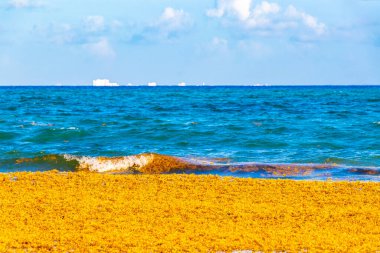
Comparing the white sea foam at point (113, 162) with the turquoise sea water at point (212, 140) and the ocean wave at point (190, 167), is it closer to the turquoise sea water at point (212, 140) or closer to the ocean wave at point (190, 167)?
the ocean wave at point (190, 167)

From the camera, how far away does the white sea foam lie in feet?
66.7

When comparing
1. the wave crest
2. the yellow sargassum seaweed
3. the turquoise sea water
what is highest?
the yellow sargassum seaweed

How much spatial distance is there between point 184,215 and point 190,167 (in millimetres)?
8607

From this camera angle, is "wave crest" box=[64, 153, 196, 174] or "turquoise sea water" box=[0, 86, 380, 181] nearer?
"wave crest" box=[64, 153, 196, 174]

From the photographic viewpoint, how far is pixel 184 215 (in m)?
11.0

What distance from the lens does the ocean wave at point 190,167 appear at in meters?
17.9

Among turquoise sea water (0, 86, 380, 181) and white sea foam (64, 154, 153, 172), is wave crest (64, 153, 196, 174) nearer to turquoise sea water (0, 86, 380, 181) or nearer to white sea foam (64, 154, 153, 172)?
white sea foam (64, 154, 153, 172)

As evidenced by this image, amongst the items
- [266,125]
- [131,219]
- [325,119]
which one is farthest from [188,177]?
[325,119]

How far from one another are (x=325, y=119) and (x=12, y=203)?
2756 cm

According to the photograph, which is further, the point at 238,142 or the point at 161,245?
the point at 238,142

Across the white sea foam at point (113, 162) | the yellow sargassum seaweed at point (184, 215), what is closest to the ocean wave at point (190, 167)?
the white sea foam at point (113, 162)

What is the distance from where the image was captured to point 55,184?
1426 centimetres

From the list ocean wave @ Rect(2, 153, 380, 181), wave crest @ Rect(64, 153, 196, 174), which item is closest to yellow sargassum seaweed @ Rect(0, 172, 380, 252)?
ocean wave @ Rect(2, 153, 380, 181)

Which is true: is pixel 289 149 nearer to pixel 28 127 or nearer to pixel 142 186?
pixel 142 186
